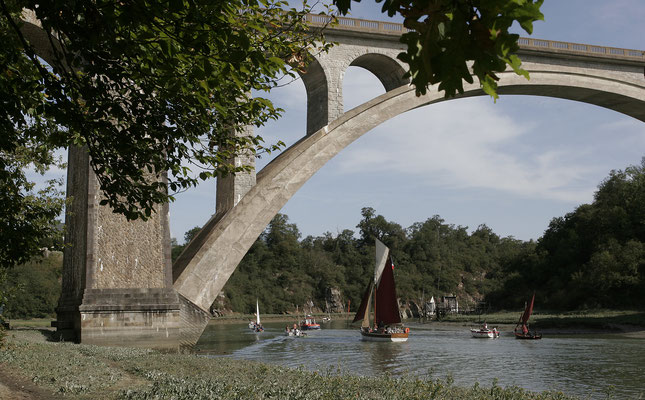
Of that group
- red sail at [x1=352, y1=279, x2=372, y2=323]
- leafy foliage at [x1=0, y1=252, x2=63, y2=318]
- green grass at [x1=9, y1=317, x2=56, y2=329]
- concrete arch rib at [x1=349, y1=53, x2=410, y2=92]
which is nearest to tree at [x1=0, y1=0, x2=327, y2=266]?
concrete arch rib at [x1=349, y1=53, x2=410, y2=92]

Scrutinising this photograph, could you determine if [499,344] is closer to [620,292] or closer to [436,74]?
[620,292]

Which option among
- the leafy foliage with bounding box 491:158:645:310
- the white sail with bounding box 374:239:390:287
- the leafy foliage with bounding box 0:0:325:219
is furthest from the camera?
the leafy foliage with bounding box 491:158:645:310

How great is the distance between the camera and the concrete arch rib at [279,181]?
1708 centimetres

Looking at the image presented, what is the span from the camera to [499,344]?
30625 mm

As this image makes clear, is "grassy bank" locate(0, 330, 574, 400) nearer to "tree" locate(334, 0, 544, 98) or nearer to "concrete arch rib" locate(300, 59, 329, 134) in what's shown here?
"tree" locate(334, 0, 544, 98)

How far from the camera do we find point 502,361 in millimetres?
21844

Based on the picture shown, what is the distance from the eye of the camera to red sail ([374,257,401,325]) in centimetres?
3206

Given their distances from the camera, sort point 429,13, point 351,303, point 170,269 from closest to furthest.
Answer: point 429,13 < point 170,269 < point 351,303

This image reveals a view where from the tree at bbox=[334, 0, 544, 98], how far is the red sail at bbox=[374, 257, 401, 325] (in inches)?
1169

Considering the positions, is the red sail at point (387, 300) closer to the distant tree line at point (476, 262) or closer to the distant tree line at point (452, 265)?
the distant tree line at point (452, 265)

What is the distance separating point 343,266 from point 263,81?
9098 cm

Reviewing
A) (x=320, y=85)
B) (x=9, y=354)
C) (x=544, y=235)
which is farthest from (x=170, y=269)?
(x=544, y=235)

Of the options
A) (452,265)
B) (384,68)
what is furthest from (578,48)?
(452,265)

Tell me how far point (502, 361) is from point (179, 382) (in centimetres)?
1652
